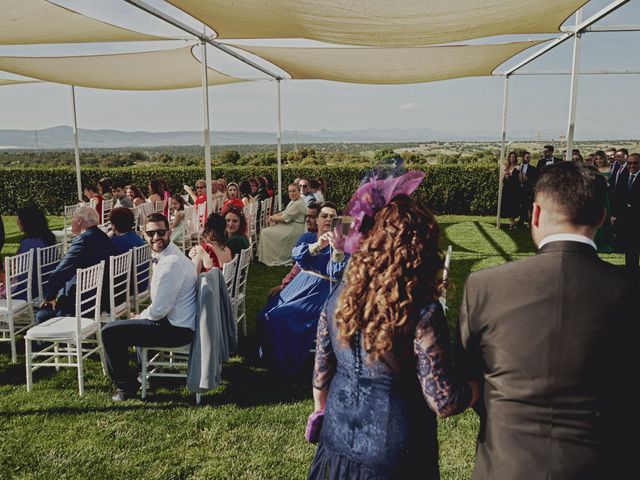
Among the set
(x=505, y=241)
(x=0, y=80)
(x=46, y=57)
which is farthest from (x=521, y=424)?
(x=0, y=80)

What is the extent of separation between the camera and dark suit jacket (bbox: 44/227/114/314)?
4.42m

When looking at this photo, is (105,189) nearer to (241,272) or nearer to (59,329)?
(241,272)

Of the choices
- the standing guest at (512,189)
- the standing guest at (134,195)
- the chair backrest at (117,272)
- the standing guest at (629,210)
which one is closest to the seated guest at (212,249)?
the chair backrest at (117,272)

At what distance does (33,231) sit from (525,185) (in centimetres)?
1001

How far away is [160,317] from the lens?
3689 millimetres

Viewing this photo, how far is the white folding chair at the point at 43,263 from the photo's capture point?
4.86 m

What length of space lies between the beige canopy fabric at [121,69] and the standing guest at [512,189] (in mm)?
6658

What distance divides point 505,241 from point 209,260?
7381 mm

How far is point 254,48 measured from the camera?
268 inches

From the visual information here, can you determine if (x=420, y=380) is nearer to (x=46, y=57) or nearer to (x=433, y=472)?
(x=433, y=472)

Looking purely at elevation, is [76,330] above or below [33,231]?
below

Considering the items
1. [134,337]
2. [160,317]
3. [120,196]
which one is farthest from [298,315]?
[120,196]

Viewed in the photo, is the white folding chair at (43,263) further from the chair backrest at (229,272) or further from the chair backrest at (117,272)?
the chair backrest at (229,272)

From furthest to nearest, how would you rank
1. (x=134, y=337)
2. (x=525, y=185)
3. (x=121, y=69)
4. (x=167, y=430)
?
(x=525, y=185)
(x=121, y=69)
(x=134, y=337)
(x=167, y=430)
